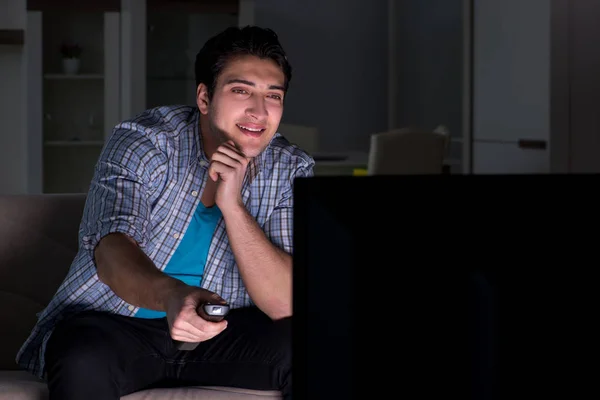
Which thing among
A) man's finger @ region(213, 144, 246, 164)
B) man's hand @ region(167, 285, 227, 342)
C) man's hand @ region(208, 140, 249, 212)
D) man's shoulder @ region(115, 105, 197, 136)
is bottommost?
man's hand @ region(167, 285, 227, 342)

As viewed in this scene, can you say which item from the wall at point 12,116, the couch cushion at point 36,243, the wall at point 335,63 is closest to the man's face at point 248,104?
the couch cushion at point 36,243

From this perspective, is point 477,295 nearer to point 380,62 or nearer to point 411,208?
point 411,208

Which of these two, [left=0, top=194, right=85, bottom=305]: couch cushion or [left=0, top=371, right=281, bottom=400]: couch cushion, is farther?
[left=0, top=194, right=85, bottom=305]: couch cushion

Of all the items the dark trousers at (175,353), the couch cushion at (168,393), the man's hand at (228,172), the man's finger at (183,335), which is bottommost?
the couch cushion at (168,393)

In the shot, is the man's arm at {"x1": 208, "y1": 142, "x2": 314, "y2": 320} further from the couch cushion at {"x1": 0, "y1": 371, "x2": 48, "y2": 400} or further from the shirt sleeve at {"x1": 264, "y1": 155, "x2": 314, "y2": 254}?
the couch cushion at {"x1": 0, "y1": 371, "x2": 48, "y2": 400}

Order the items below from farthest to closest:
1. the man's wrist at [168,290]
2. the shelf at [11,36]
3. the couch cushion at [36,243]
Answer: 1. the shelf at [11,36]
2. the couch cushion at [36,243]
3. the man's wrist at [168,290]

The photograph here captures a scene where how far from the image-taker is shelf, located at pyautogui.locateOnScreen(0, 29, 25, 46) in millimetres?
5176

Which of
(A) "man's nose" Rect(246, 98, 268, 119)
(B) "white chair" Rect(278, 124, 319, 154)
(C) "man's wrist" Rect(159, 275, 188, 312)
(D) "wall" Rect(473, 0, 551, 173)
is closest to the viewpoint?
(C) "man's wrist" Rect(159, 275, 188, 312)

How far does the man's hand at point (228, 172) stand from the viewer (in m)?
1.64

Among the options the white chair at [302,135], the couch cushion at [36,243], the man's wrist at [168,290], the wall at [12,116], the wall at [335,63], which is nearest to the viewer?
the man's wrist at [168,290]

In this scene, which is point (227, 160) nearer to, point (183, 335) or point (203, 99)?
point (203, 99)

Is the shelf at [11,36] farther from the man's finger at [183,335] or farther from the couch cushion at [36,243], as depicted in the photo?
the man's finger at [183,335]

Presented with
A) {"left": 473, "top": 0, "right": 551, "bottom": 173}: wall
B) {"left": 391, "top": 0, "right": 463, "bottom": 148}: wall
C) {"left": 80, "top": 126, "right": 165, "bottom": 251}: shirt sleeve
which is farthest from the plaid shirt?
{"left": 391, "top": 0, "right": 463, "bottom": 148}: wall

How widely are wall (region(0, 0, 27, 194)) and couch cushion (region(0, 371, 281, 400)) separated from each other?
12.5 feet
